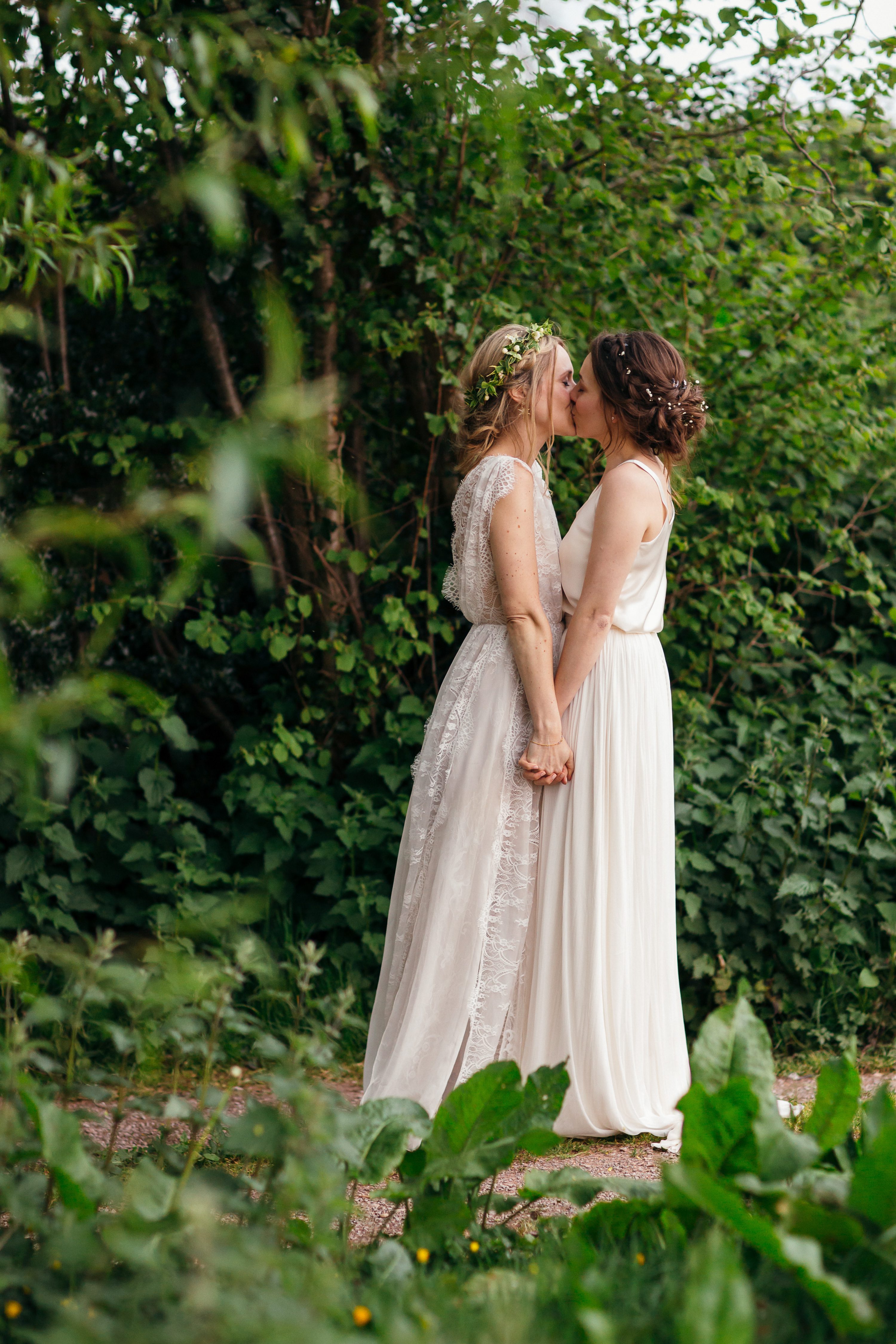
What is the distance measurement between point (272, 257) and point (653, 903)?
9.00 feet

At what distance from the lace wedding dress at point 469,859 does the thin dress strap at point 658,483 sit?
0.25m

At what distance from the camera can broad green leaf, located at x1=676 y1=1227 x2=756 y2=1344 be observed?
4.25 ft

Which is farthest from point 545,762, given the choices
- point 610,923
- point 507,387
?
point 507,387

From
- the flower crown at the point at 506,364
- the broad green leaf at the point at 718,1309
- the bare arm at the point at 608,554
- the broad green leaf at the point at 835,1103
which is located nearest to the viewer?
the broad green leaf at the point at 718,1309

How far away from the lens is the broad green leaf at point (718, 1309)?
50.9 inches

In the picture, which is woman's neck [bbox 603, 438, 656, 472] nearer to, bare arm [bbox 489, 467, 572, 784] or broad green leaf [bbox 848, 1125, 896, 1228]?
bare arm [bbox 489, 467, 572, 784]

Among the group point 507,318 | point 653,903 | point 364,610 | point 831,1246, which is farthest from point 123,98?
point 831,1246

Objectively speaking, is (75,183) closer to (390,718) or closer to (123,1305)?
(123,1305)

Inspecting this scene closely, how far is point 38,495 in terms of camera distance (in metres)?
4.33

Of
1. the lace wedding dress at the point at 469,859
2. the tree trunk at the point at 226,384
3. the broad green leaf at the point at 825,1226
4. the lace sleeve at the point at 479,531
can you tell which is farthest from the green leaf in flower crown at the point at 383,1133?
the tree trunk at the point at 226,384

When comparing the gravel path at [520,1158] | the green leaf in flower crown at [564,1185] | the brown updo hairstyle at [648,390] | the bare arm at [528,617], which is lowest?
the gravel path at [520,1158]

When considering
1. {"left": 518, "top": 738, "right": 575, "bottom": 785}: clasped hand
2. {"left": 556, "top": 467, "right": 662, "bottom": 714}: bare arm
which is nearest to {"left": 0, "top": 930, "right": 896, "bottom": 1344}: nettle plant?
{"left": 518, "top": 738, "right": 575, "bottom": 785}: clasped hand

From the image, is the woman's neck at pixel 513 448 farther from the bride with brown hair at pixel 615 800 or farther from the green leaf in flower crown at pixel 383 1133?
the green leaf in flower crown at pixel 383 1133

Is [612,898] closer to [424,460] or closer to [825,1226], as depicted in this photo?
[825,1226]
